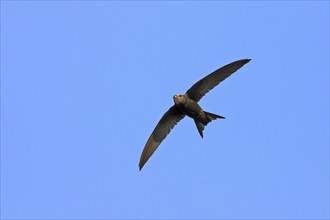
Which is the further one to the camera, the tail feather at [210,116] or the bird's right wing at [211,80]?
the tail feather at [210,116]

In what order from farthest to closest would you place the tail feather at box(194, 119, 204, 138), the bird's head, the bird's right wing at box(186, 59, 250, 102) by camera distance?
the tail feather at box(194, 119, 204, 138) < the bird's head < the bird's right wing at box(186, 59, 250, 102)

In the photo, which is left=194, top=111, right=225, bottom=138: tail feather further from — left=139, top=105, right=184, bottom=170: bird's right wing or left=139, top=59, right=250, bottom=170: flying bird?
left=139, top=105, right=184, bottom=170: bird's right wing

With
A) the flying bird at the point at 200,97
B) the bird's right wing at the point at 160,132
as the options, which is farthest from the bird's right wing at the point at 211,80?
the bird's right wing at the point at 160,132

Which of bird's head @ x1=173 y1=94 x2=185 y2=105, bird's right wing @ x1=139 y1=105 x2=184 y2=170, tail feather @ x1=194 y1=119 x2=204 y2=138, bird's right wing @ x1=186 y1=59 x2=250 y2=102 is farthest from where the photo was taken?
bird's right wing @ x1=139 y1=105 x2=184 y2=170

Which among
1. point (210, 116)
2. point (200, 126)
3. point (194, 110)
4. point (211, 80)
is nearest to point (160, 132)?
point (200, 126)

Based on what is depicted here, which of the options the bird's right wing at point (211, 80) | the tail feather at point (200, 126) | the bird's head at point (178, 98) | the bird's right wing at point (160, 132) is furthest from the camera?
the bird's right wing at point (160, 132)

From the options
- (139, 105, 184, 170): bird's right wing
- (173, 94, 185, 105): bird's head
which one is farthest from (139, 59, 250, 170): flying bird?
(139, 105, 184, 170): bird's right wing

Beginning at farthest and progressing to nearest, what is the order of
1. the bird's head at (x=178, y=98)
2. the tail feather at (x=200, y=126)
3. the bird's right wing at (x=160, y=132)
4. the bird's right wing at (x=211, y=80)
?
1. the bird's right wing at (x=160, y=132)
2. the tail feather at (x=200, y=126)
3. the bird's head at (x=178, y=98)
4. the bird's right wing at (x=211, y=80)

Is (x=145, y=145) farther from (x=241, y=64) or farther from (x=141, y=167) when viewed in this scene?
(x=241, y=64)

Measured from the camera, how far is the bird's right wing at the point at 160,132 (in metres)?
20.0

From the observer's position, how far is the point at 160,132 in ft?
66.7

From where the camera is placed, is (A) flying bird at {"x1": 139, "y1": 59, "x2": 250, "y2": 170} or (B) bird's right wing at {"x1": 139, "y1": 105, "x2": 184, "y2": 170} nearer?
(A) flying bird at {"x1": 139, "y1": 59, "x2": 250, "y2": 170}

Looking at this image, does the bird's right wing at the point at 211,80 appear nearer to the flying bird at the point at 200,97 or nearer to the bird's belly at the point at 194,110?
the flying bird at the point at 200,97

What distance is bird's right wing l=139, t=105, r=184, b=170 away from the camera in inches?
787
